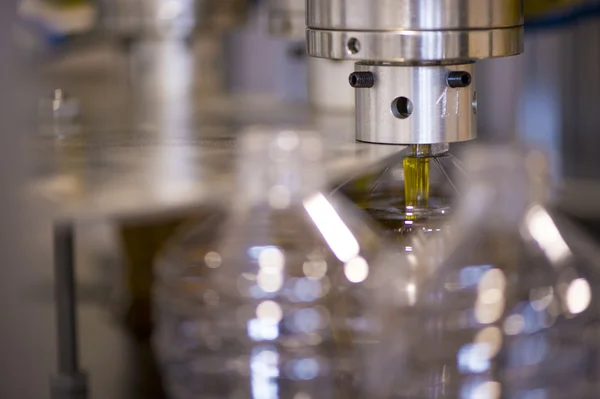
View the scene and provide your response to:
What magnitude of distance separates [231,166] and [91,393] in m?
0.22

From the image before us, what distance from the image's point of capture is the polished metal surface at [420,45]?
1.09 ft

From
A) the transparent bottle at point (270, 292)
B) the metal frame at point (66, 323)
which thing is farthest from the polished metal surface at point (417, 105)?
the transparent bottle at point (270, 292)

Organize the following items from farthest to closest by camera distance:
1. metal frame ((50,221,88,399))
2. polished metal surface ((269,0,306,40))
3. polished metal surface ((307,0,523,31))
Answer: polished metal surface ((269,0,306,40)) → metal frame ((50,221,88,399)) → polished metal surface ((307,0,523,31))

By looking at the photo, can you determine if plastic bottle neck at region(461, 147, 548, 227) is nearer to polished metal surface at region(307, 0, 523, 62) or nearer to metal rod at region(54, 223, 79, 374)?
metal rod at region(54, 223, 79, 374)

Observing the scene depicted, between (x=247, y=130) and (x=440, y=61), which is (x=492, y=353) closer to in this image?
(x=247, y=130)

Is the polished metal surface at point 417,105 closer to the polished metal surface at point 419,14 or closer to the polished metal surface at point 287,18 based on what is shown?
the polished metal surface at point 419,14

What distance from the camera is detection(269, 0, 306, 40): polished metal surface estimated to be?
0.77 meters

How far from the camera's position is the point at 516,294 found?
49.3 inches

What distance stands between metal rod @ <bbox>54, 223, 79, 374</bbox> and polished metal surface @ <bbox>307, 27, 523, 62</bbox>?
295 mm

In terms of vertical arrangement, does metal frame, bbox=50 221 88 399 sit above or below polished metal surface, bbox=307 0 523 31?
below

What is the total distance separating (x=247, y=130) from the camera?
0.75 metres

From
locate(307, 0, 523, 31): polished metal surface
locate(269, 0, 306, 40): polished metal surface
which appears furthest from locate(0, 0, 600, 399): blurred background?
locate(307, 0, 523, 31): polished metal surface

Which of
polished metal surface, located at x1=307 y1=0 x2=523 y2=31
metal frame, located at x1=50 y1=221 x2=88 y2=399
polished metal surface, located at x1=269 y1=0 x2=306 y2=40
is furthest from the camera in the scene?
polished metal surface, located at x1=269 y1=0 x2=306 y2=40

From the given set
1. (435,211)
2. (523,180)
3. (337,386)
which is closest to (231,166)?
(337,386)
